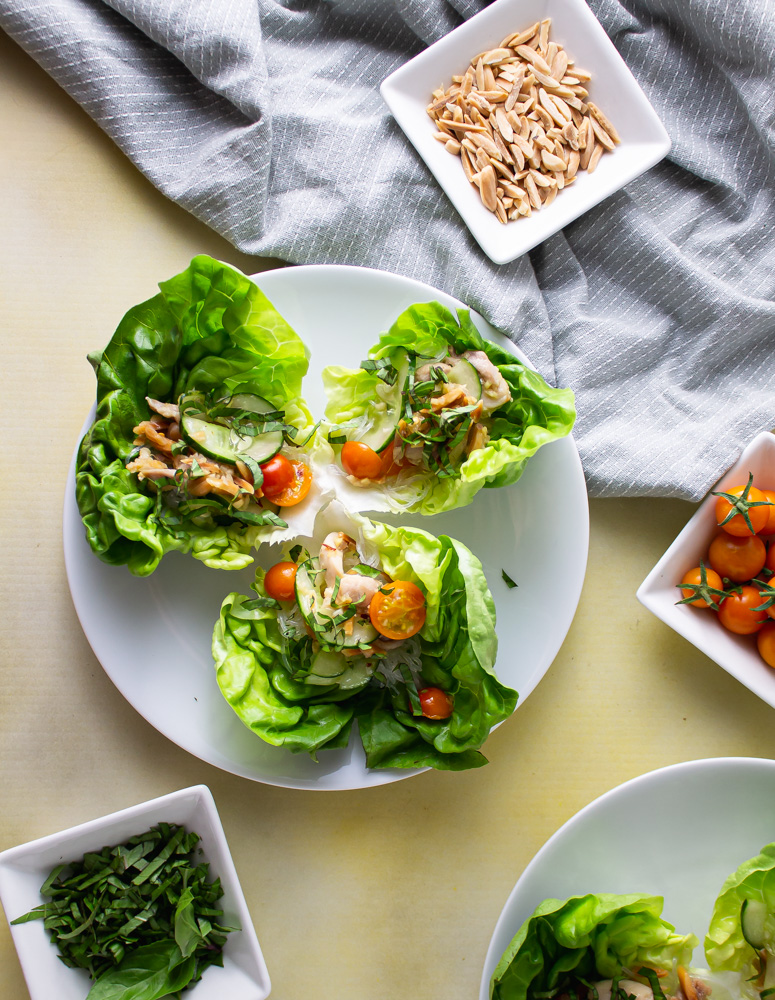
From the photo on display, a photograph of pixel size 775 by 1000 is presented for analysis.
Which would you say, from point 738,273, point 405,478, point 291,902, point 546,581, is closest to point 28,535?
point 405,478

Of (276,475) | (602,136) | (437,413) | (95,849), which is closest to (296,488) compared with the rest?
(276,475)

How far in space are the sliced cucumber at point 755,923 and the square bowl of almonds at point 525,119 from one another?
1.81m

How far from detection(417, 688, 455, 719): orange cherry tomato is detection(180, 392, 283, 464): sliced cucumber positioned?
2.47ft

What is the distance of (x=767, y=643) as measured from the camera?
2.24 m

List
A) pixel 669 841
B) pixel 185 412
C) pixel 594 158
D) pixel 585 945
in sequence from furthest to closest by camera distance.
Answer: pixel 594 158
pixel 669 841
pixel 185 412
pixel 585 945

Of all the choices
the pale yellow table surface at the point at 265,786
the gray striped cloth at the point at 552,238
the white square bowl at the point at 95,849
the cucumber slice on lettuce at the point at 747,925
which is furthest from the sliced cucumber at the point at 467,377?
the cucumber slice on lettuce at the point at 747,925

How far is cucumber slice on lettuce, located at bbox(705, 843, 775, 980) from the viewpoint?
6.66 ft

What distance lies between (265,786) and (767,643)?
147cm

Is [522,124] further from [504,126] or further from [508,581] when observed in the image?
[508,581]

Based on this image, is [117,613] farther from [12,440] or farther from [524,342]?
[524,342]

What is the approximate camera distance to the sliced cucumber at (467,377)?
2.12 meters

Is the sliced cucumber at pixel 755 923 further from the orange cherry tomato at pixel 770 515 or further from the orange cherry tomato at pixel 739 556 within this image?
the orange cherry tomato at pixel 770 515

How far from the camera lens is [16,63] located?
242cm

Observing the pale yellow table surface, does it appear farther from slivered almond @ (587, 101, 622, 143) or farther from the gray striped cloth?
slivered almond @ (587, 101, 622, 143)
